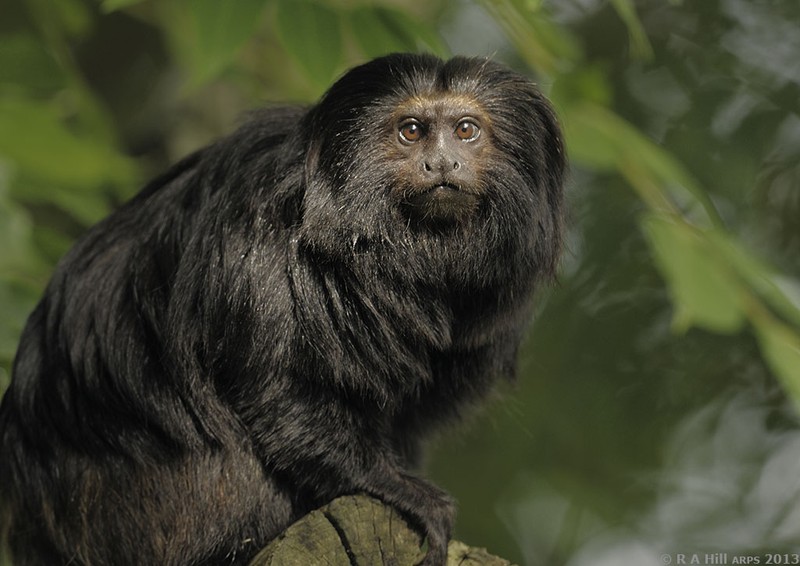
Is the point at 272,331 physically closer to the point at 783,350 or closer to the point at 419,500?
the point at 419,500

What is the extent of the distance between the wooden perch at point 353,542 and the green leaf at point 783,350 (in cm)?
116

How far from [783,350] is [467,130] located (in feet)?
4.39

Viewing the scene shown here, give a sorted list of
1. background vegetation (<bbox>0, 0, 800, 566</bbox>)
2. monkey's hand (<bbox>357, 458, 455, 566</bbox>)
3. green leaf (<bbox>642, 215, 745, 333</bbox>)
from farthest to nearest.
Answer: background vegetation (<bbox>0, 0, 800, 566</bbox>) < green leaf (<bbox>642, 215, 745, 333</bbox>) < monkey's hand (<bbox>357, 458, 455, 566</bbox>)

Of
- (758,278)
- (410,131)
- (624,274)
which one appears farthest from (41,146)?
(624,274)

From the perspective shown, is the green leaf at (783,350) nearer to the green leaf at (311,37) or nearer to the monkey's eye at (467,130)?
the monkey's eye at (467,130)

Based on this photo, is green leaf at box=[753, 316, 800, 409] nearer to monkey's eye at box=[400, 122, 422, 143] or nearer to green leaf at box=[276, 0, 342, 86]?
monkey's eye at box=[400, 122, 422, 143]

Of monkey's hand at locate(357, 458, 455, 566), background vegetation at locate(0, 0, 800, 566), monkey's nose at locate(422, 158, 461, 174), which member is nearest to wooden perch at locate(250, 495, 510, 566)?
monkey's hand at locate(357, 458, 455, 566)

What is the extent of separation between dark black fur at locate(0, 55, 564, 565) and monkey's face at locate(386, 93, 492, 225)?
44mm

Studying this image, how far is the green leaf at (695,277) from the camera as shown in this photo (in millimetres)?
3922

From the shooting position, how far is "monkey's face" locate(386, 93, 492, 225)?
3641 millimetres

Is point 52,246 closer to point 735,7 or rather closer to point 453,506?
point 453,506

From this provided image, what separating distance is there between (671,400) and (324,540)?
3782 millimetres

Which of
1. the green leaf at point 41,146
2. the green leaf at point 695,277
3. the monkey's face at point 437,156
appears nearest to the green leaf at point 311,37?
the monkey's face at point 437,156

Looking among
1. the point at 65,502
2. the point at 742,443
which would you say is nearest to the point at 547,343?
the point at 742,443
